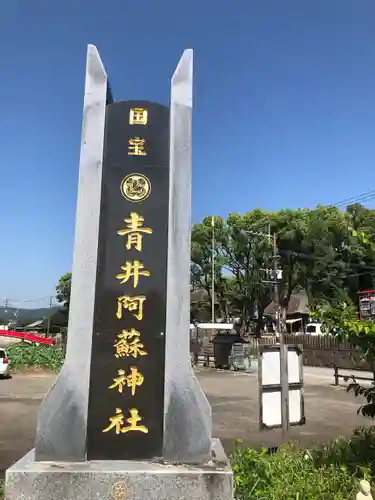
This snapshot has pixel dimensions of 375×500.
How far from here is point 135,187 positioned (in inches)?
185

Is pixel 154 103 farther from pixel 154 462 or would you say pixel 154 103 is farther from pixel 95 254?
pixel 154 462

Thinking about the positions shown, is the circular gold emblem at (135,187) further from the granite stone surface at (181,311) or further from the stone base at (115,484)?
the stone base at (115,484)

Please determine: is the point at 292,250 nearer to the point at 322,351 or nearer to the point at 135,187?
the point at 322,351

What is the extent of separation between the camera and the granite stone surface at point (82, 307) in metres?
4.09

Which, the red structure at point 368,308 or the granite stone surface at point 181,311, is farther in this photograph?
the red structure at point 368,308

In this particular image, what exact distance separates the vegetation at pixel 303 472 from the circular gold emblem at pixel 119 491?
116 cm

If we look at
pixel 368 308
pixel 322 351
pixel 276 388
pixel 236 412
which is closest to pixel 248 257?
pixel 322 351

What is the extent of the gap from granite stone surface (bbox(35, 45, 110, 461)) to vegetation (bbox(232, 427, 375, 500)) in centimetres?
173

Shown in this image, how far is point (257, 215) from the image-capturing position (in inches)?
1474

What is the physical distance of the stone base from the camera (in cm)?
377

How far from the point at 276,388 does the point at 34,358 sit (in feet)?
70.4

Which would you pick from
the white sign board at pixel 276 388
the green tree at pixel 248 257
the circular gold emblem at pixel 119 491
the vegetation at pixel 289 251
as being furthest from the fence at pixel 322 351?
the circular gold emblem at pixel 119 491

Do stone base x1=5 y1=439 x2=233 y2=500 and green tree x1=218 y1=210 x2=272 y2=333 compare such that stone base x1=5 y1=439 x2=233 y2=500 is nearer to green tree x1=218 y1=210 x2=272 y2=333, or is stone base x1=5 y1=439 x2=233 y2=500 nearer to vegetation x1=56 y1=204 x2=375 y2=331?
vegetation x1=56 y1=204 x2=375 y2=331

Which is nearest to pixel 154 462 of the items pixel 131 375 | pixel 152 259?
pixel 131 375
